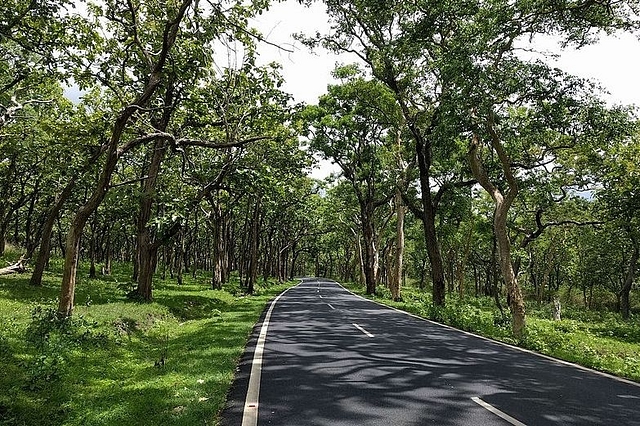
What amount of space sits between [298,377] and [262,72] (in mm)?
13052

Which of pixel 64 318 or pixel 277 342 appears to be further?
pixel 277 342

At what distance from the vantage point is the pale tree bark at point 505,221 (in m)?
13.4

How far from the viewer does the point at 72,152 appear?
59.6ft

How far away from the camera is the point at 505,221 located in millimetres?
14602

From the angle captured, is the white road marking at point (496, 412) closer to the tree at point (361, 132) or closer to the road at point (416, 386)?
the road at point (416, 386)

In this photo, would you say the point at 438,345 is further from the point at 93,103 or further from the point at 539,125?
the point at 93,103

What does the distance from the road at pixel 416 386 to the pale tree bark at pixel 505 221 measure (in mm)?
2114

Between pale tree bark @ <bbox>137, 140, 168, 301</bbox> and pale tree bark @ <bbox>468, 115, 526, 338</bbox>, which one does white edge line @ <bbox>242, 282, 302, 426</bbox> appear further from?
pale tree bark @ <bbox>137, 140, 168, 301</bbox>

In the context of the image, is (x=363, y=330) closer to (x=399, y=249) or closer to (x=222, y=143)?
(x=222, y=143)

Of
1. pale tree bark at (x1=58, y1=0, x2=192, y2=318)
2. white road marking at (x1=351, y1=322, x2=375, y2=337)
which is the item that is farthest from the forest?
white road marking at (x1=351, y1=322, x2=375, y2=337)

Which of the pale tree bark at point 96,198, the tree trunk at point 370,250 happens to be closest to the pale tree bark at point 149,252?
the pale tree bark at point 96,198

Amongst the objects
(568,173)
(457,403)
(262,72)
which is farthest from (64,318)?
(568,173)

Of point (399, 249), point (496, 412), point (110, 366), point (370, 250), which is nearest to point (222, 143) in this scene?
point (110, 366)

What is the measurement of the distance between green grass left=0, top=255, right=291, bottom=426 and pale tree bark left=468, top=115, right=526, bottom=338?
26.2 feet
